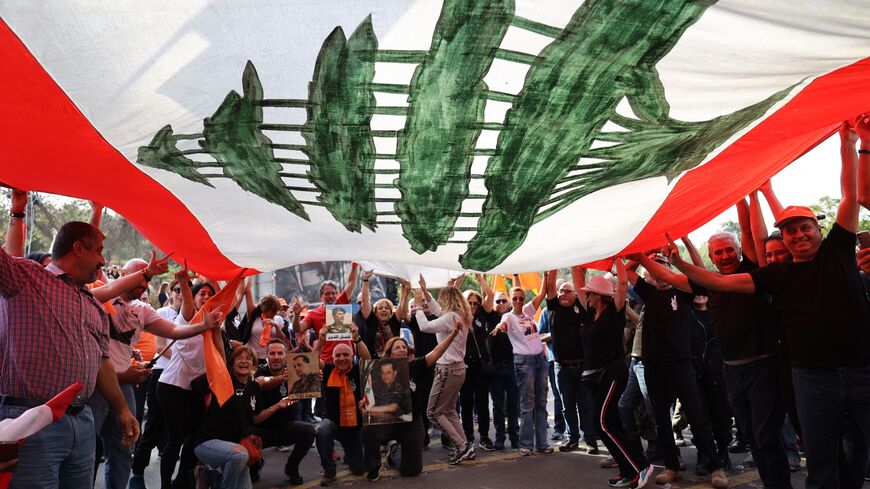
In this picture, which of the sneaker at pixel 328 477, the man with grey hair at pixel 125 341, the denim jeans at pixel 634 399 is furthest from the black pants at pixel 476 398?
the man with grey hair at pixel 125 341

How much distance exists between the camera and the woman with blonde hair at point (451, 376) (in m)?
6.83

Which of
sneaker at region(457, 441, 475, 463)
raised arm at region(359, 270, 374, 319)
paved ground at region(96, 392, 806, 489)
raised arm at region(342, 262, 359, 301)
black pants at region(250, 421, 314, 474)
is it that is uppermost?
raised arm at region(342, 262, 359, 301)

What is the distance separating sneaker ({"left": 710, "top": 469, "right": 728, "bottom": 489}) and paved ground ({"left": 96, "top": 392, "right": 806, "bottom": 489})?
13 centimetres

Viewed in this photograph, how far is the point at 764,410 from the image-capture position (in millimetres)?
4035

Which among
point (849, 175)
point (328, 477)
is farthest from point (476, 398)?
point (849, 175)

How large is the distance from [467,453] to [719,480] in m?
2.50

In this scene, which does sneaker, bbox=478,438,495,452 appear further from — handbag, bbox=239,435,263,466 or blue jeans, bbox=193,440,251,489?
blue jeans, bbox=193,440,251,489

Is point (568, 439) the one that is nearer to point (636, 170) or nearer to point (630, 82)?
point (636, 170)

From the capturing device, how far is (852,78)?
2.61 meters

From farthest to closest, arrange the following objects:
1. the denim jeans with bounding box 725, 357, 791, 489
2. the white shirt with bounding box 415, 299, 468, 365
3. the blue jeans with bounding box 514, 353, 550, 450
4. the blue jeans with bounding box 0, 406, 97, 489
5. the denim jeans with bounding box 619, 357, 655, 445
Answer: the blue jeans with bounding box 514, 353, 550, 450 → the white shirt with bounding box 415, 299, 468, 365 → the denim jeans with bounding box 619, 357, 655, 445 → the denim jeans with bounding box 725, 357, 791, 489 → the blue jeans with bounding box 0, 406, 97, 489

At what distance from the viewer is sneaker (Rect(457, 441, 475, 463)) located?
6.79m

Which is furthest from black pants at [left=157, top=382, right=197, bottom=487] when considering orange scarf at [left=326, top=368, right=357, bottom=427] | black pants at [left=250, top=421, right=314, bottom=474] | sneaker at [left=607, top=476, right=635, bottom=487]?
sneaker at [left=607, top=476, right=635, bottom=487]

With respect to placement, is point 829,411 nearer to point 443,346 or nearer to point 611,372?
point 611,372

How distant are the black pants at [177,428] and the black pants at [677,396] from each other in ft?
12.5
